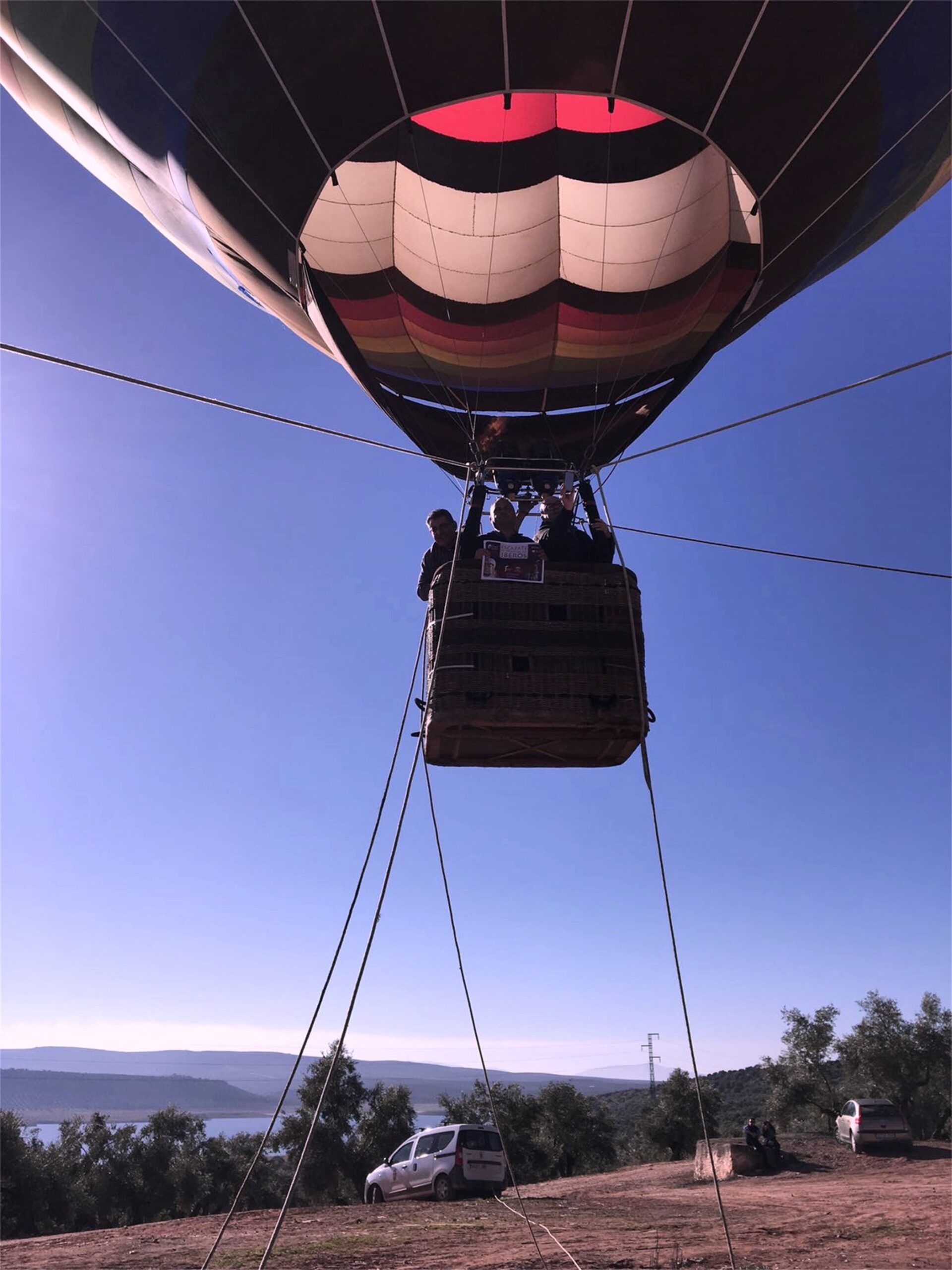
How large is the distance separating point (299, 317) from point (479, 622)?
361 centimetres

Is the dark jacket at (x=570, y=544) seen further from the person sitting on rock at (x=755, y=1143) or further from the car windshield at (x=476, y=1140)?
the person sitting on rock at (x=755, y=1143)

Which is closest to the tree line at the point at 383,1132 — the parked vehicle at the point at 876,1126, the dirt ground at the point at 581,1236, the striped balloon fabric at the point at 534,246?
the parked vehicle at the point at 876,1126

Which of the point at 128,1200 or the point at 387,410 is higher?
the point at 387,410

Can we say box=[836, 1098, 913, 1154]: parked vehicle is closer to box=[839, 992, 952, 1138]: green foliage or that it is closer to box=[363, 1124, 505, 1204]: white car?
box=[363, 1124, 505, 1204]: white car

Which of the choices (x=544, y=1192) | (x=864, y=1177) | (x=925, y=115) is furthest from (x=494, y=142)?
(x=864, y=1177)

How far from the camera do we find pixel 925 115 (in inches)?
254

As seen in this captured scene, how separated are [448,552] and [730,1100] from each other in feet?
186

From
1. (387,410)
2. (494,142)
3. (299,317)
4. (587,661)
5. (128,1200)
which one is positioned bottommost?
(128,1200)

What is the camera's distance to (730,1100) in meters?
54.4

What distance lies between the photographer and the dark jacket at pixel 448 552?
224 inches

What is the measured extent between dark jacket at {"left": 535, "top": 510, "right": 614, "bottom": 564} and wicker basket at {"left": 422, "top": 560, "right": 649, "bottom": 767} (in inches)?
12.0

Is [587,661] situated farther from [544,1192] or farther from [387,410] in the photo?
[544,1192]

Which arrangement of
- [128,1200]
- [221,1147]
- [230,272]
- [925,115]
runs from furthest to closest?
[221,1147]
[128,1200]
[230,272]
[925,115]

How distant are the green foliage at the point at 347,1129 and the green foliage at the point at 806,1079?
40.6ft
